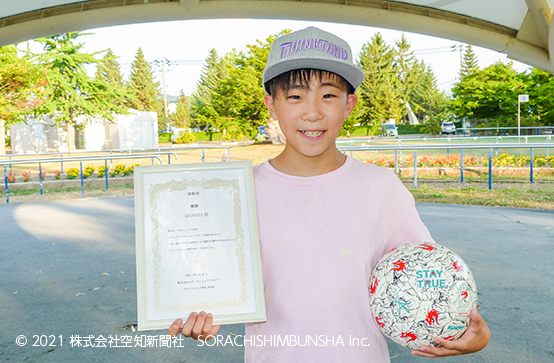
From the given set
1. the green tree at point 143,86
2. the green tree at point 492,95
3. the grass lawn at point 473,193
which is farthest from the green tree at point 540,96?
the green tree at point 143,86

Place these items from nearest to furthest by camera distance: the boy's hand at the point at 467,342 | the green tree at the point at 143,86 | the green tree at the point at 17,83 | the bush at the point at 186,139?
the boy's hand at the point at 467,342 < the green tree at the point at 17,83 < the bush at the point at 186,139 < the green tree at the point at 143,86

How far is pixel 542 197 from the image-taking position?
10.5 m

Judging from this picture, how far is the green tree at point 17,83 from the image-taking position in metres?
23.4

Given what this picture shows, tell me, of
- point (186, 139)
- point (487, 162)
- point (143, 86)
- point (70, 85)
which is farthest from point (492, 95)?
point (143, 86)

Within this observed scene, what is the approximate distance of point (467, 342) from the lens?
5.22 ft

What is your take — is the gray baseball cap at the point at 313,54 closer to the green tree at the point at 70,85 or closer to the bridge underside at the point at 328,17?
the bridge underside at the point at 328,17

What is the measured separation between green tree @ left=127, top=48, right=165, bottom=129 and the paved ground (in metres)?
69.5

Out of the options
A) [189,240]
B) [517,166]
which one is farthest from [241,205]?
[517,166]

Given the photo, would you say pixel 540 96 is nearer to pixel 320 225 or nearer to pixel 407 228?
pixel 407 228

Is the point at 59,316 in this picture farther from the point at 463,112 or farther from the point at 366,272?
the point at 463,112

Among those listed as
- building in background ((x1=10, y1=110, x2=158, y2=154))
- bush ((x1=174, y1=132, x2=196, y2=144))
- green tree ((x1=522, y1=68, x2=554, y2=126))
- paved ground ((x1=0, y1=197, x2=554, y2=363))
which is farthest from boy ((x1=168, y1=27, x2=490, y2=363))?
bush ((x1=174, y1=132, x2=196, y2=144))

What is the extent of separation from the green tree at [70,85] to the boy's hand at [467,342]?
96.2 ft

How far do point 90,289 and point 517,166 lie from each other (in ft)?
46.1

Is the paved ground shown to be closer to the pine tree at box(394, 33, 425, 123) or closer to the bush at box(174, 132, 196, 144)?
the bush at box(174, 132, 196, 144)
